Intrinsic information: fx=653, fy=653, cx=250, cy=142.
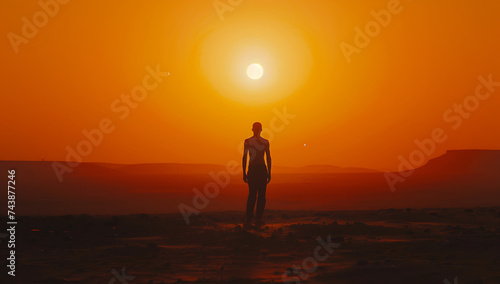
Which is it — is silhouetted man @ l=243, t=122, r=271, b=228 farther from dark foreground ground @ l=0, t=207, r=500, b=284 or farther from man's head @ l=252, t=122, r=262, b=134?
dark foreground ground @ l=0, t=207, r=500, b=284

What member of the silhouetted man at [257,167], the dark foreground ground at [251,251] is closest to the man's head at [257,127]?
the silhouetted man at [257,167]

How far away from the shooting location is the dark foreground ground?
959 centimetres

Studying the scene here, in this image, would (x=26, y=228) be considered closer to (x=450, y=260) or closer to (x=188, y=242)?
(x=188, y=242)

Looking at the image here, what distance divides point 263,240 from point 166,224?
423cm

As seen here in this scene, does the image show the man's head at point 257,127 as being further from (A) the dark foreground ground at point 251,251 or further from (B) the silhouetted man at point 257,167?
(A) the dark foreground ground at point 251,251

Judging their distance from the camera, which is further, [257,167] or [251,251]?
[257,167]

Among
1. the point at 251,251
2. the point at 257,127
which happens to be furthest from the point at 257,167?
the point at 251,251

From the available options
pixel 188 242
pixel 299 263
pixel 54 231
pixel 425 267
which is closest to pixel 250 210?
pixel 188 242

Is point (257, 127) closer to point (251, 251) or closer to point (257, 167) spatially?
point (257, 167)

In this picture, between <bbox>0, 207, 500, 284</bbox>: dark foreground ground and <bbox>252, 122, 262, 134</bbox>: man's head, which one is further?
<bbox>252, 122, 262, 134</bbox>: man's head

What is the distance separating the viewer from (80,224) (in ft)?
55.5

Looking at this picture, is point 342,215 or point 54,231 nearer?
point 54,231

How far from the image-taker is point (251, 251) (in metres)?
12.5

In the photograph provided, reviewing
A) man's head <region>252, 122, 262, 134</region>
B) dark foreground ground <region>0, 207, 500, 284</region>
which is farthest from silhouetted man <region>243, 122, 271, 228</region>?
dark foreground ground <region>0, 207, 500, 284</region>
